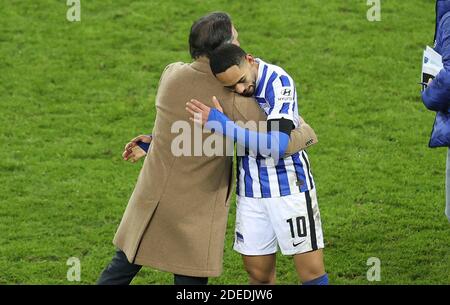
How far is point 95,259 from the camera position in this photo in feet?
25.3

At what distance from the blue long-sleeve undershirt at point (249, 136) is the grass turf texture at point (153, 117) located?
1927 mm

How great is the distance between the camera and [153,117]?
405 inches

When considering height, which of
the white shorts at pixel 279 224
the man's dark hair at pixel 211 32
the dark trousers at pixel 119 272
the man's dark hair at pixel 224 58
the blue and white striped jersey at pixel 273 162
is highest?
the man's dark hair at pixel 211 32

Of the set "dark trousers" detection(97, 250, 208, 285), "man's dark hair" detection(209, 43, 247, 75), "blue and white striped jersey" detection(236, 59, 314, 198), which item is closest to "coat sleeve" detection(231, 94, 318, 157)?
"blue and white striped jersey" detection(236, 59, 314, 198)

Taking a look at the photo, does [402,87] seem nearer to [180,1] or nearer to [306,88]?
[306,88]

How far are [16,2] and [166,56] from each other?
2149 millimetres

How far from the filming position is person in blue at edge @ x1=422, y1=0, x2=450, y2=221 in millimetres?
6176

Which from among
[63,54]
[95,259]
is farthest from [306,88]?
[95,259]

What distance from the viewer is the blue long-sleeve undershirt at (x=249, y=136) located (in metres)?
5.64

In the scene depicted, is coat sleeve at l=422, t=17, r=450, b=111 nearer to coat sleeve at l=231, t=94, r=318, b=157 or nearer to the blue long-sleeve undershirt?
coat sleeve at l=231, t=94, r=318, b=157

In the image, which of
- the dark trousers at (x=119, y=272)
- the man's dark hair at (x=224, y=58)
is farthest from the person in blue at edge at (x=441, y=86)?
the dark trousers at (x=119, y=272)

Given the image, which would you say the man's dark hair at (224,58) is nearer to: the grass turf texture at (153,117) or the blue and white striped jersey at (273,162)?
the blue and white striped jersey at (273,162)

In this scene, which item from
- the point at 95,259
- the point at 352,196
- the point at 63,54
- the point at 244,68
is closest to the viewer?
the point at 244,68

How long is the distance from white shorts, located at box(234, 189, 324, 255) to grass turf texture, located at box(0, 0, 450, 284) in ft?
4.40
